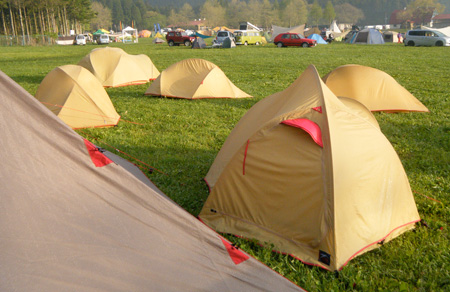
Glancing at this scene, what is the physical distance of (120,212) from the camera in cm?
329

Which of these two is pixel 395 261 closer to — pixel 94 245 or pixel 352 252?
pixel 352 252

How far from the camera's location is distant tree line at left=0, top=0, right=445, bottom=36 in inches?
2559

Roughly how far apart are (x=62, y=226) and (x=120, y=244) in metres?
0.45

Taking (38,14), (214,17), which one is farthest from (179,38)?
(214,17)

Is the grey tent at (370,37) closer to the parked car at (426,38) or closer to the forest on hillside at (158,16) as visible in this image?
the parked car at (426,38)

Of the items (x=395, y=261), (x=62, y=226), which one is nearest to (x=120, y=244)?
(x=62, y=226)

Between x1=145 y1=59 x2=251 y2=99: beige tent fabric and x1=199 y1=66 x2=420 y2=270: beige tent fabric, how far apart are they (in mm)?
7384

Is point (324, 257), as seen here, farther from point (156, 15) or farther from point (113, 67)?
point (156, 15)

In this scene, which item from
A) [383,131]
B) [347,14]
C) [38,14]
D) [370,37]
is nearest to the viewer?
[383,131]

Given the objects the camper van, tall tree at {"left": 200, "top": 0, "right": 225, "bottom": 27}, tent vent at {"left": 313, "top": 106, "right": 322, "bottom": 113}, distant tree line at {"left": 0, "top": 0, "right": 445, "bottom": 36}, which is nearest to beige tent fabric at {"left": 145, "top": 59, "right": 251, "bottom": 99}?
tent vent at {"left": 313, "top": 106, "right": 322, "bottom": 113}

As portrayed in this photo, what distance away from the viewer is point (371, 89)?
10.3 metres

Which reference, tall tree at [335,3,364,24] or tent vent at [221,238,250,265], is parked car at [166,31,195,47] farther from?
tall tree at [335,3,364,24]

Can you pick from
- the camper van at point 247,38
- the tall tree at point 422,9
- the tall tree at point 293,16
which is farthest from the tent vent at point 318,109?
the tall tree at point 422,9

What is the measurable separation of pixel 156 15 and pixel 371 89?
553 ft
